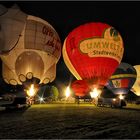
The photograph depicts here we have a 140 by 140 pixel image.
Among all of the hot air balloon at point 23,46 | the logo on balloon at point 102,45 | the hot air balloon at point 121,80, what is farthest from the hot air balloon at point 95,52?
the hot air balloon at point 121,80

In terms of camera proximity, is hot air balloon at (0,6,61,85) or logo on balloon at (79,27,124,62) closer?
hot air balloon at (0,6,61,85)

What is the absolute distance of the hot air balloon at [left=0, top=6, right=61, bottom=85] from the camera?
27781 millimetres

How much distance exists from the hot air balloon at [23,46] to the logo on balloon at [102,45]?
14.5 feet

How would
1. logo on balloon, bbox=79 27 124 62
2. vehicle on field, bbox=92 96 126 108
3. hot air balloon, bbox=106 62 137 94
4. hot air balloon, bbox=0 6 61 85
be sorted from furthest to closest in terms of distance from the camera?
hot air balloon, bbox=106 62 137 94
logo on balloon, bbox=79 27 124 62
vehicle on field, bbox=92 96 126 108
hot air balloon, bbox=0 6 61 85

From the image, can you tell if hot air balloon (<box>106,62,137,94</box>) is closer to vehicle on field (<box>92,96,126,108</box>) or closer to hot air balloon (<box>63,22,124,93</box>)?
vehicle on field (<box>92,96,126,108</box>)

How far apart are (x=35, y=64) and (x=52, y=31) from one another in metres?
5.27

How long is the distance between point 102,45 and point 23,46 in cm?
923

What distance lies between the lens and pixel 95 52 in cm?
2969

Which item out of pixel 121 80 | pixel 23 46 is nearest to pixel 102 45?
pixel 23 46

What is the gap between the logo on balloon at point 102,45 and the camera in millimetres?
29547

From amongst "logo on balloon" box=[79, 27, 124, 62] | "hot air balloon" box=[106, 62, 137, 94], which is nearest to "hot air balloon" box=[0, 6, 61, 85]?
"logo on balloon" box=[79, 27, 124, 62]

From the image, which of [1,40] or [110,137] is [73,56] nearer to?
[1,40]

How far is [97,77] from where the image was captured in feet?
94.9

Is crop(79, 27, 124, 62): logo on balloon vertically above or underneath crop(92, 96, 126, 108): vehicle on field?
above
